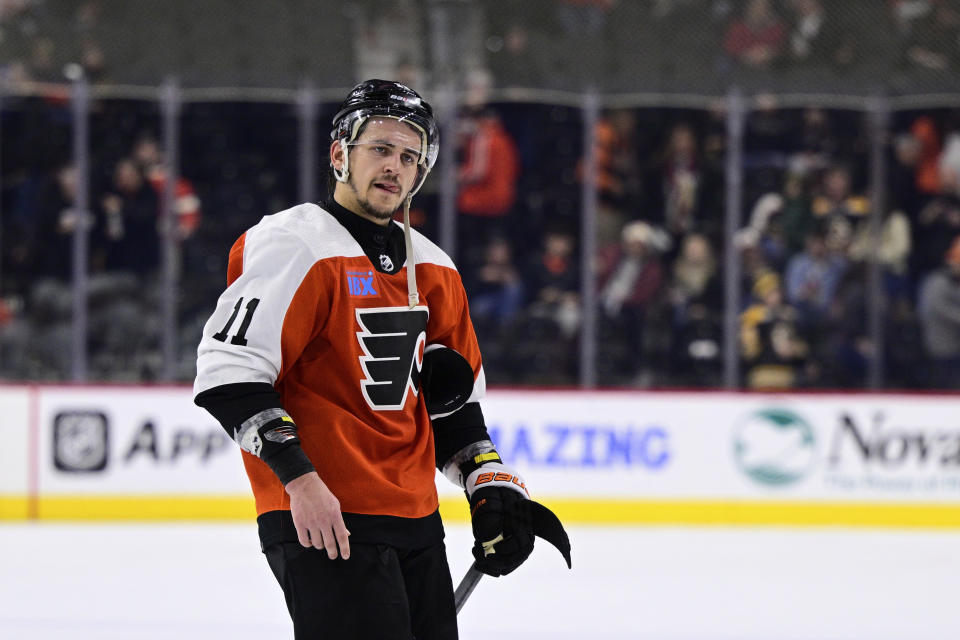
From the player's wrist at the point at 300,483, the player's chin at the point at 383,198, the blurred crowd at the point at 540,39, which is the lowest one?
the player's wrist at the point at 300,483

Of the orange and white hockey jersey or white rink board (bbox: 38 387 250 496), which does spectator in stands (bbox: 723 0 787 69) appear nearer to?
white rink board (bbox: 38 387 250 496)

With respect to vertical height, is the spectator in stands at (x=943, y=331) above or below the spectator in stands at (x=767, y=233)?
below

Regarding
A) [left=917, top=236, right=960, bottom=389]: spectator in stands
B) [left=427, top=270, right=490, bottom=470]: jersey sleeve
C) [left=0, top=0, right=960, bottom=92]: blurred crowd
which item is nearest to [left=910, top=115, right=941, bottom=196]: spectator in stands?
[left=0, top=0, right=960, bottom=92]: blurred crowd

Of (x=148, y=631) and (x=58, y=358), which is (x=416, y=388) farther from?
(x=58, y=358)

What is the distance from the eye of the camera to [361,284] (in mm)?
1757

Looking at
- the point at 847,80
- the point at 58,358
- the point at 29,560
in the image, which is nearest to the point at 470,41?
the point at 847,80

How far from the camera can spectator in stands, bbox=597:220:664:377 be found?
6.50m

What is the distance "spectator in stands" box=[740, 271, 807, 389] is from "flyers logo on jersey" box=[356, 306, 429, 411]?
4.77 meters

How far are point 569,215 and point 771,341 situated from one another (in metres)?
1.18

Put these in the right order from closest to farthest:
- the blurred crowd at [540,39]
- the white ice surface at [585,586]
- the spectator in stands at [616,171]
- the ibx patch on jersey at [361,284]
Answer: the ibx patch on jersey at [361,284]
the white ice surface at [585,586]
the spectator in stands at [616,171]
the blurred crowd at [540,39]

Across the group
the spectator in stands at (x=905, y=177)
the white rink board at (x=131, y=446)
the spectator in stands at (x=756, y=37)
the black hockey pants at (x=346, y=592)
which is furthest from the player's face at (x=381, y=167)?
the spectator in stands at (x=756, y=37)

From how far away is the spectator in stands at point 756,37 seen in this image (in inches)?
281

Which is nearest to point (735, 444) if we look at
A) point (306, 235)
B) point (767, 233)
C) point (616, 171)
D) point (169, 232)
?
point (767, 233)

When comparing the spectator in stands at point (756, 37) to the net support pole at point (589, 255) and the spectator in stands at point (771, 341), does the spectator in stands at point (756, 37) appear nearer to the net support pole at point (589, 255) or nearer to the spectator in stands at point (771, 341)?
the net support pole at point (589, 255)
